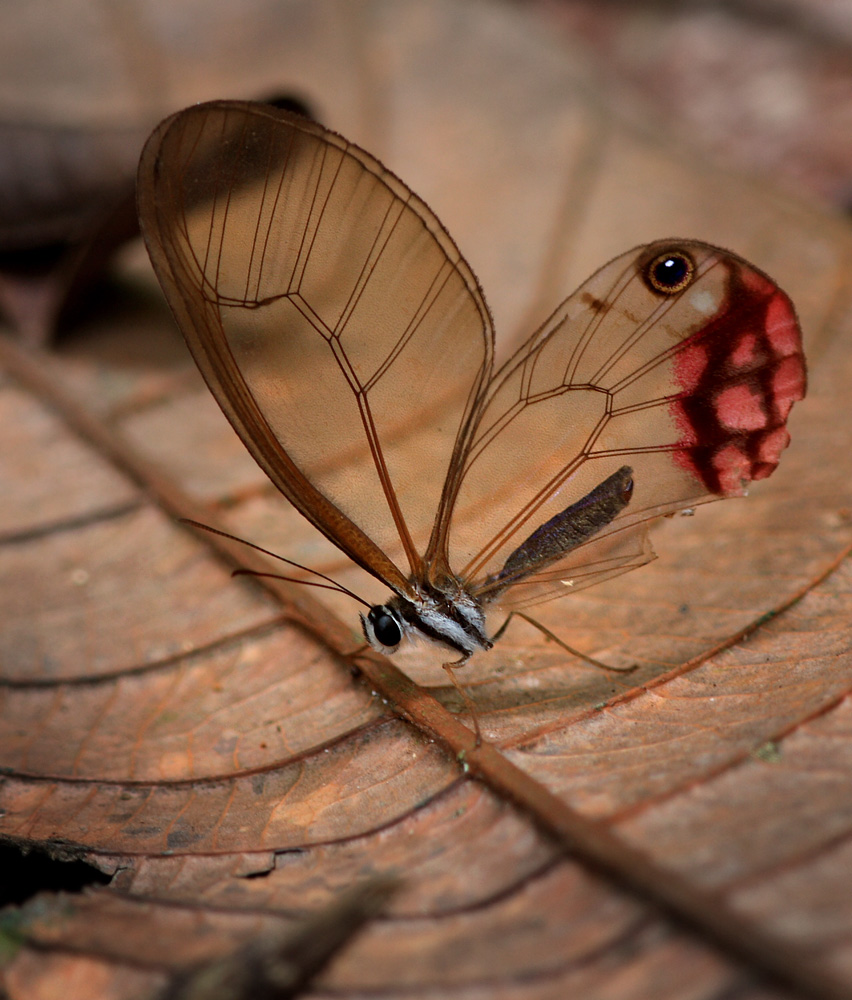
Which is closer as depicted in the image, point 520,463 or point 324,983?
point 324,983

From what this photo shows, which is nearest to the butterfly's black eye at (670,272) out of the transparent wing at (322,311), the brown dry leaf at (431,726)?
the transparent wing at (322,311)

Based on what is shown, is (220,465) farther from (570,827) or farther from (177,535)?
(570,827)

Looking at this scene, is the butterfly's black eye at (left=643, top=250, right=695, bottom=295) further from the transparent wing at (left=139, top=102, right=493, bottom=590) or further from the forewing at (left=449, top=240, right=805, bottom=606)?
the transparent wing at (left=139, top=102, right=493, bottom=590)

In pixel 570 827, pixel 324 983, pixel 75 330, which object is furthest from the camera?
pixel 75 330

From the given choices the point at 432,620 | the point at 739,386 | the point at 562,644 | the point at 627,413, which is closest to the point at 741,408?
the point at 739,386

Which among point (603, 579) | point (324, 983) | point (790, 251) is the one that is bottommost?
point (324, 983)

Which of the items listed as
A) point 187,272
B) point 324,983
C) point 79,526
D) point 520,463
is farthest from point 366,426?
point 324,983
